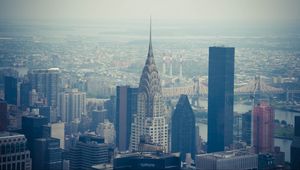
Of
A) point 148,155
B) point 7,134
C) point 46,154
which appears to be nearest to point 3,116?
point 46,154

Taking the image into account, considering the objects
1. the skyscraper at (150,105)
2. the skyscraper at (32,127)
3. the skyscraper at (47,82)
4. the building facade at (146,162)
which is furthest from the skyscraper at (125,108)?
the building facade at (146,162)

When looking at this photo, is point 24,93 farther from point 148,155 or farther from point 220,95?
point 148,155

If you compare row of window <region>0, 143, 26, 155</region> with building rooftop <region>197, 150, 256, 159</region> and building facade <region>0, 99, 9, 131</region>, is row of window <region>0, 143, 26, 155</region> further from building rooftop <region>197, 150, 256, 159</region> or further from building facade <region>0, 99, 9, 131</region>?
building rooftop <region>197, 150, 256, 159</region>

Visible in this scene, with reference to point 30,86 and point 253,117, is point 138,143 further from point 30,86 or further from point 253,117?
point 30,86

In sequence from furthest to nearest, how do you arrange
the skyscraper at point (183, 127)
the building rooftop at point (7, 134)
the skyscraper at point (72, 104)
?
the skyscraper at point (72, 104) < the skyscraper at point (183, 127) < the building rooftop at point (7, 134)

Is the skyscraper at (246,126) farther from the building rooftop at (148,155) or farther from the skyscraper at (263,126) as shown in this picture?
the building rooftop at (148,155)

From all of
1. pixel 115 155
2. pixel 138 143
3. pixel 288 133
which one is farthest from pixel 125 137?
pixel 288 133
